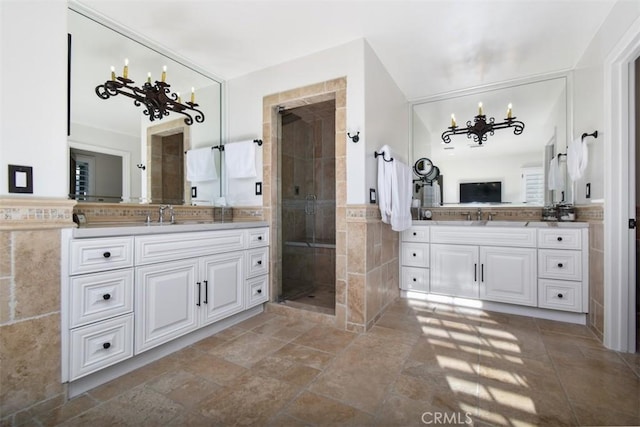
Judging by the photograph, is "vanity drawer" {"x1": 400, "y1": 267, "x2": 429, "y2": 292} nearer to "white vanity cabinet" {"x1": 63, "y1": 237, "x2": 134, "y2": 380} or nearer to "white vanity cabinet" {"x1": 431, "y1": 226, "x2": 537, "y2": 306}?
"white vanity cabinet" {"x1": 431, "y1": 226, "x2": 537, "y2": 306}

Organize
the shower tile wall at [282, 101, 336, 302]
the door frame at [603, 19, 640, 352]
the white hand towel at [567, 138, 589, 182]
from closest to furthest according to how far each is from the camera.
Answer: the door frame at [603, 19, 640, 352]
the white hand towel at [567, 138, 589, 182]
the shower tile wall at [282, 101, 336, 302]

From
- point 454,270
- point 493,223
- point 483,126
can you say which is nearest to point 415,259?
point 454,270

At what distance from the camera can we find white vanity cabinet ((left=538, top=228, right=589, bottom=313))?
7.59 feet

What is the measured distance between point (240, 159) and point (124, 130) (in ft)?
3.02

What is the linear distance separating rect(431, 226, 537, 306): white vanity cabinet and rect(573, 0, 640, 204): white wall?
23.4 inches

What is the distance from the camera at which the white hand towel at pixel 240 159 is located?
2666 millimetres

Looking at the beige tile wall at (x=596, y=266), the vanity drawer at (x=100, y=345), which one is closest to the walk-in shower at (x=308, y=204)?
the vanity drawer at (x=100, y=345)

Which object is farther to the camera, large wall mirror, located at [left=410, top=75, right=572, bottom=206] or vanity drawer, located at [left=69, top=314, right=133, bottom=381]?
large wall mirror, located at [left=410, top=75, right=572, bottom=206]

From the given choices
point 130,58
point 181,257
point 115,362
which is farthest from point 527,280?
point 130,58

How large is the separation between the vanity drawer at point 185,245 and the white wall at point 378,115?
1.07 meters

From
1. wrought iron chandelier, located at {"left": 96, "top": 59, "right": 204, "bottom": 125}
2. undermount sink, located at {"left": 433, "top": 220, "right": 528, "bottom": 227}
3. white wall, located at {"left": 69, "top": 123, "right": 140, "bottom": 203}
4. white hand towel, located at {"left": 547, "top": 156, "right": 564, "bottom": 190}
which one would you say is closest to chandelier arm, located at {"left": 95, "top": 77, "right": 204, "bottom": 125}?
wrought iron chandelier, located at {"left": 96, "top": 59, "right": 204, "bottom": 125}

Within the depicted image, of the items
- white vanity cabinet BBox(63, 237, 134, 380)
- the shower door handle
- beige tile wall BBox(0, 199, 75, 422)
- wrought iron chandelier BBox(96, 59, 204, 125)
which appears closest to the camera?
beige tile wall BBox(0, 199, 75, 422)
